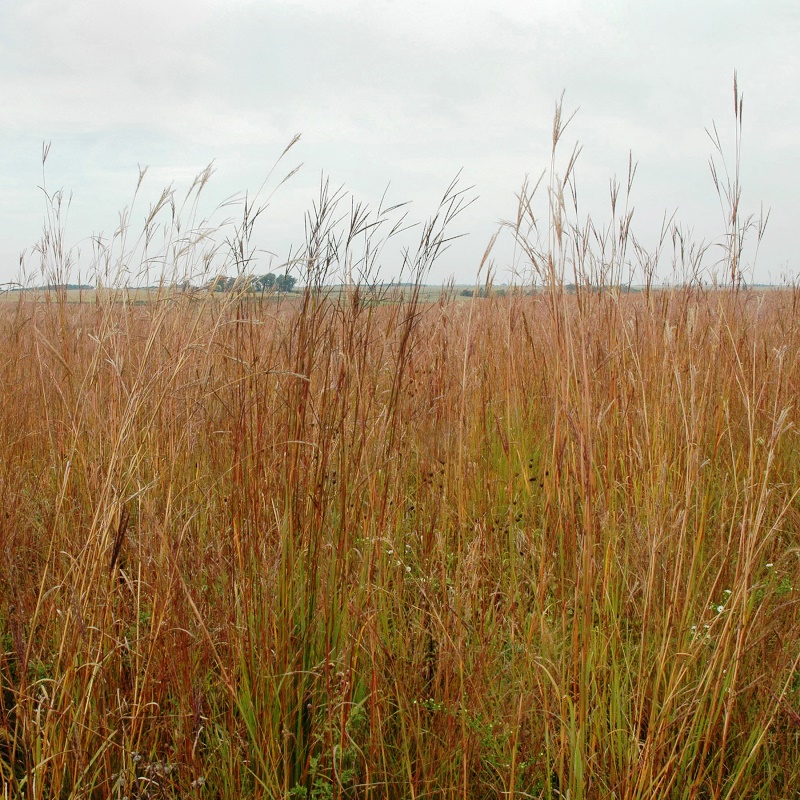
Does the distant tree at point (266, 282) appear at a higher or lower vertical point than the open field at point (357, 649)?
higher

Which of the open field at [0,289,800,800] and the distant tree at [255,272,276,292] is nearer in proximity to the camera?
the open field at [0,289,800,800]

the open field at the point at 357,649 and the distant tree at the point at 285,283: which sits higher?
the distant tree at the point at 285,283

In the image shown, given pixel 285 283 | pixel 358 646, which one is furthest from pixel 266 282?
pixel 358 646

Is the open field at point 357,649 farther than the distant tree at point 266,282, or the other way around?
the distant tree at point 266,282

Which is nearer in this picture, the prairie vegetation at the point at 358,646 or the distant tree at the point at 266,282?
the prairie vegetation at the point at 358,646

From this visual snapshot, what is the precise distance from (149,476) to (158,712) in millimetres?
832

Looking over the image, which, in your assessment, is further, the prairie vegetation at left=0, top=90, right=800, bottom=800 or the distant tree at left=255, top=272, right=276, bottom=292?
the distant tree at left=255, top=272, right=276, bottom=292

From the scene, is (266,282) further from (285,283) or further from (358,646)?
(358,646)

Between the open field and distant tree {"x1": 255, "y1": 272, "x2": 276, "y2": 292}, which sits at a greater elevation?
distant tree {"x1": 255, "y1": 272, "x2": 276, "y2": 292}

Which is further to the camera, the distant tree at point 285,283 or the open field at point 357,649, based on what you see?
the distant tree at point 285,283

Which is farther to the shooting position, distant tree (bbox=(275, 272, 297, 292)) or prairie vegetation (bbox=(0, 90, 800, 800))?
distant tree (bbox=(275, 272, 297, 292))

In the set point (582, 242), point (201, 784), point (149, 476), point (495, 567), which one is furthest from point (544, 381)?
point (201, 784)

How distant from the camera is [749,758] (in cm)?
126

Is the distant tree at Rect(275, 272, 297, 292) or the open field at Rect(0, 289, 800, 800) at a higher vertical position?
the distant tree at Rect(275, 272, 297, 292)
